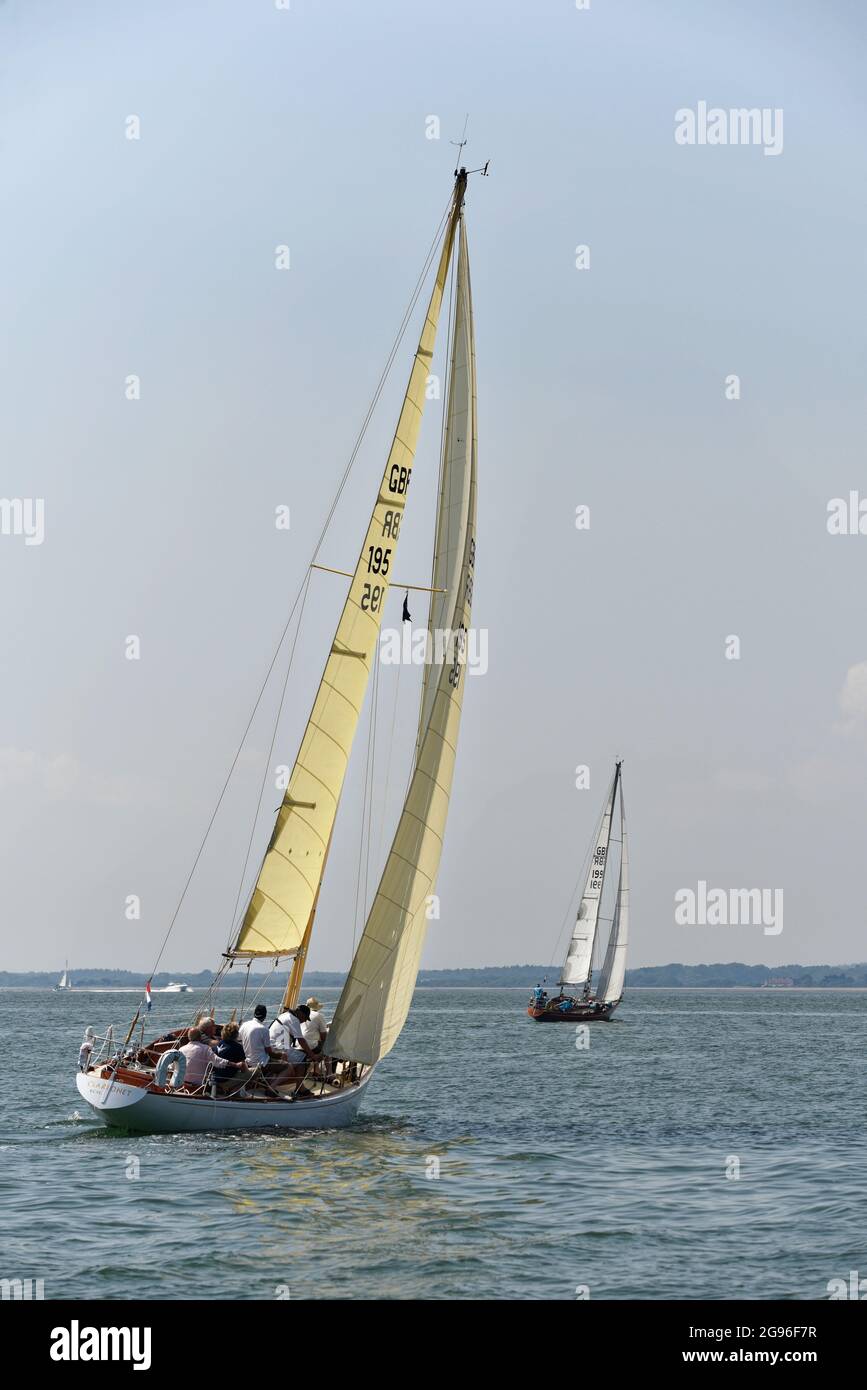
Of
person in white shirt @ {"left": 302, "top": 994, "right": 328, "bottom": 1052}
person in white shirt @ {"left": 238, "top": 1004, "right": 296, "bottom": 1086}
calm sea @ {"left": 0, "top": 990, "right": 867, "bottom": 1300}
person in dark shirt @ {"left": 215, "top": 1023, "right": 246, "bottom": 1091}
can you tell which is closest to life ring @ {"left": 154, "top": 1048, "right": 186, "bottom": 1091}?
person in dark shirt @ {"left": 215, "top": 1023, "right": 246, "bottom": 1091}

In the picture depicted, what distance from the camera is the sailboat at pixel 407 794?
1033 inches

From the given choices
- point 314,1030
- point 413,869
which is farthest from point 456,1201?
point 413,869

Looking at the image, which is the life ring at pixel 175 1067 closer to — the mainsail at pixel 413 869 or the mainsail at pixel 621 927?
the mainsail at pixel 413 869

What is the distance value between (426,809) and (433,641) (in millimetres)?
3032

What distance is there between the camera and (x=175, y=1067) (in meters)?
24.1

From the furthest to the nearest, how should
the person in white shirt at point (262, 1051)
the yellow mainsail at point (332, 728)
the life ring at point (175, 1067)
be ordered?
the yellow mainsail at point (332, 728), the person in white shirt at point (262, 1051), the life ring at point (175, 1067)

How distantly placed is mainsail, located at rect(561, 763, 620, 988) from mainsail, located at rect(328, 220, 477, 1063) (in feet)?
177

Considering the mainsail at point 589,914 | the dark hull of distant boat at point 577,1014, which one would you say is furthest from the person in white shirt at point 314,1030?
the dark hull of distant boat at point 577,1014

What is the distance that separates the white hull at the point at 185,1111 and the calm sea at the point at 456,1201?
12.9 inches

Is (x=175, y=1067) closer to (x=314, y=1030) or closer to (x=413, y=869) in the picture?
(x=314, y=1030)

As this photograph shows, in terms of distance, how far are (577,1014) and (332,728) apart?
59.6 m
